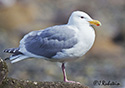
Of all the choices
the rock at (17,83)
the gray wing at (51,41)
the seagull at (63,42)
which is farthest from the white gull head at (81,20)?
the rock at (17,83)

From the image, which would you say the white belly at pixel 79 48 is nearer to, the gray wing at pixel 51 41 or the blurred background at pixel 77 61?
the gray wing at pixel 51 41

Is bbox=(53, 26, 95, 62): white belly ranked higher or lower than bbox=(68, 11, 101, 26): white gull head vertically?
lower

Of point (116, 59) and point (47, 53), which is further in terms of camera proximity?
point (116, 59)

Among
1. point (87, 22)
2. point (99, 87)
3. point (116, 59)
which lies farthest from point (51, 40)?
point (116, 59)

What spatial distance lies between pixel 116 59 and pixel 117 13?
12783mm

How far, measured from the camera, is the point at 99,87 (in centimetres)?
969

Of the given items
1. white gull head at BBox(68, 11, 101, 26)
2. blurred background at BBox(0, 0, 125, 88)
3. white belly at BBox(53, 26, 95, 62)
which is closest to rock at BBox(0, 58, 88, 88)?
white belly at BBox(53, 26, 95, 62)

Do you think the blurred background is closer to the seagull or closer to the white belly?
the seagull

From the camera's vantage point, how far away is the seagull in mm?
5480

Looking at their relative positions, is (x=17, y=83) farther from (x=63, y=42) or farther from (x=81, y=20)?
(x=81, y=20)

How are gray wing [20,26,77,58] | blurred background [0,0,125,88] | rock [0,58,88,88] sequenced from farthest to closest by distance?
blurred background [0,0,125,88] < gray wing [20,26,77,58] < rock [0,58,88,88]

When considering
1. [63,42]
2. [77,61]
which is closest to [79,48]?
[63,42]

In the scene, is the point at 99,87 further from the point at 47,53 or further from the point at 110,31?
the point at 110,31

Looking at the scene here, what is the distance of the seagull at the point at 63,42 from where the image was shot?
548 cm
